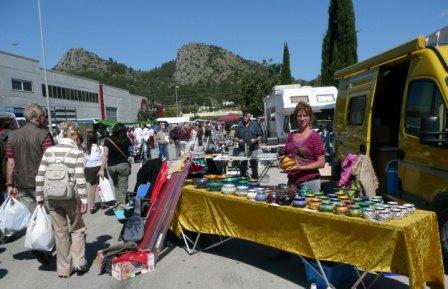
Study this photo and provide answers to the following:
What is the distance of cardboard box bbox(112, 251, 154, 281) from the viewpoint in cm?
488

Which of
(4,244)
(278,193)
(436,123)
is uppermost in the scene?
(436,123)

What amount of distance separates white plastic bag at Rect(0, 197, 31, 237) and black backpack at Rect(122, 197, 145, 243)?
1.66 metres

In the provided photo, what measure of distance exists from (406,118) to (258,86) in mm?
42602

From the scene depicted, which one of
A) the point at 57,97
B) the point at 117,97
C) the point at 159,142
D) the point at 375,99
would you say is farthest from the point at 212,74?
the point at 375,99

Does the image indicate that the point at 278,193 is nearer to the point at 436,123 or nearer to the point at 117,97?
the point at 436,123

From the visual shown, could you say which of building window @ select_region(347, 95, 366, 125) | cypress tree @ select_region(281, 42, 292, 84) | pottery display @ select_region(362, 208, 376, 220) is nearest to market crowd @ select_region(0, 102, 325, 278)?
pottery display @ select_region(362, 208, 376, 220)

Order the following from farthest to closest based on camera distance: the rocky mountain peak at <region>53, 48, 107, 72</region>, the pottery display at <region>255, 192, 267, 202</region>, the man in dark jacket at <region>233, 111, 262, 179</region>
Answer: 1. the rocky mountain peak at <region>53, 48, 107, 72</region>
2. the man in dark jacket at <region>233, 111, 262, 179</region>
3. the pottery display at <region>255, 192, 267, 202</region>

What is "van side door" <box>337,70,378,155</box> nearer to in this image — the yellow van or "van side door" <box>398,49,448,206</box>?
the yellow van

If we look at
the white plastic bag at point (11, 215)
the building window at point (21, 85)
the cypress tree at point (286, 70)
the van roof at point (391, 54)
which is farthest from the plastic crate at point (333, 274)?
the cypress tree at point (286, 70)

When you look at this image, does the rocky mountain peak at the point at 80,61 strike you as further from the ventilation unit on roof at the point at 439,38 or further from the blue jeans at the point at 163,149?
the ventilation unit on roof at the point at 439,38

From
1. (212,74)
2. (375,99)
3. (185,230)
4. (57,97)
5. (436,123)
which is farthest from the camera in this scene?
(212,74)

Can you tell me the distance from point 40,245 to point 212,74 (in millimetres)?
167925

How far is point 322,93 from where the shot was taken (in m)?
16.8

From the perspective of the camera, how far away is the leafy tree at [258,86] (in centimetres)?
4731
